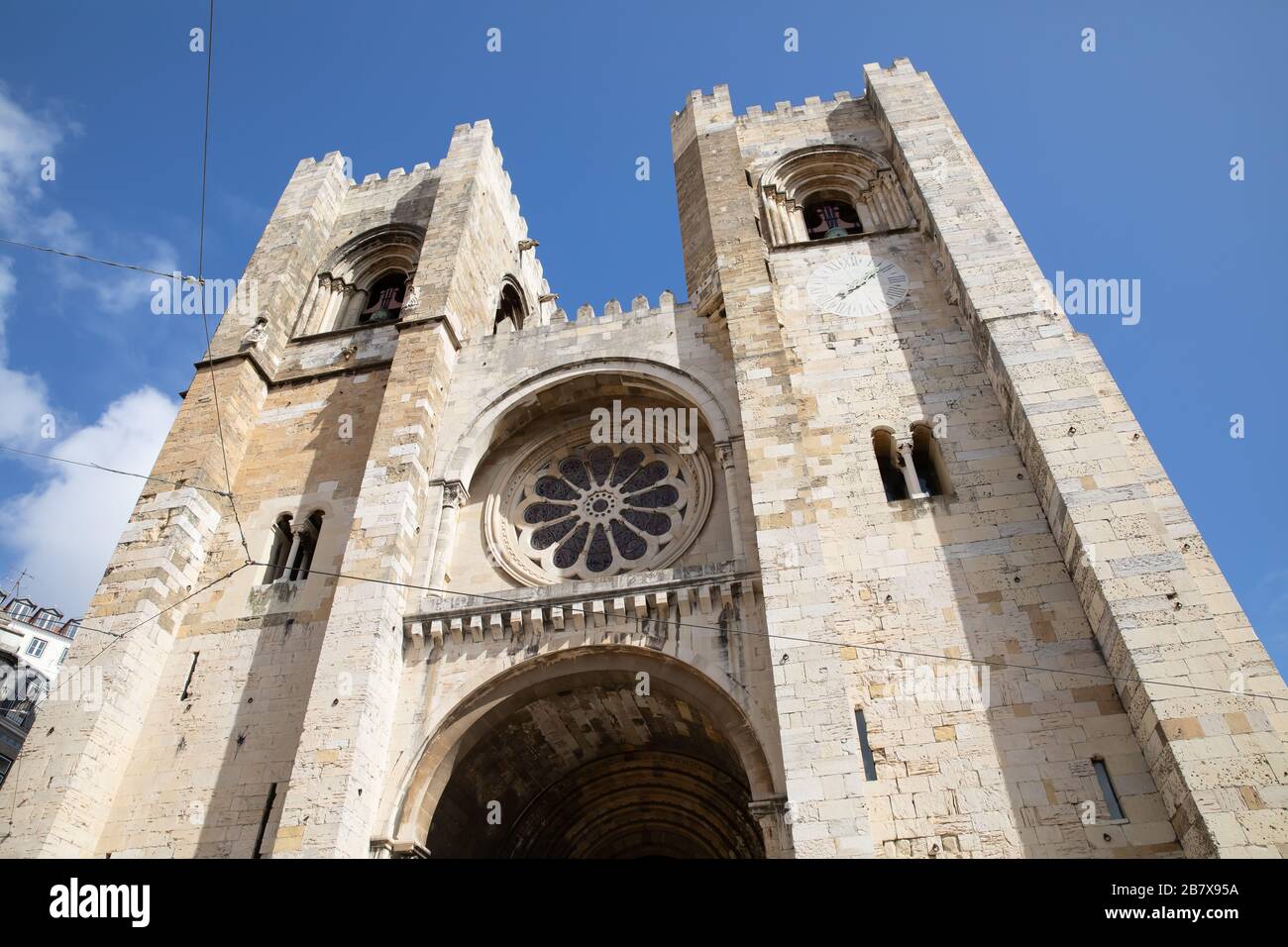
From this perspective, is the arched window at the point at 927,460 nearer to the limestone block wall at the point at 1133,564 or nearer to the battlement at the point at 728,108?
the limestone block wall at the point at 1133,564

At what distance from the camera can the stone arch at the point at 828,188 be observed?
→ 566 inches

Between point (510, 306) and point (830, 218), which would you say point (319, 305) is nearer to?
point (510, 306)

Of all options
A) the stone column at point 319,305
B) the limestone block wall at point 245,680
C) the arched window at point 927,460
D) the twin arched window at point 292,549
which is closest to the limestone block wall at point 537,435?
the limestone block wall at point 245,680

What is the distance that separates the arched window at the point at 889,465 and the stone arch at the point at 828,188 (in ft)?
15.5

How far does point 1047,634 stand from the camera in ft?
27.4

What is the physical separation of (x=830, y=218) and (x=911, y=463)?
690 cm

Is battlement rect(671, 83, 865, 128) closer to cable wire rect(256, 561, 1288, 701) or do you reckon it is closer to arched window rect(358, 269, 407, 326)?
arched window rect(358, 269, 407, 326)

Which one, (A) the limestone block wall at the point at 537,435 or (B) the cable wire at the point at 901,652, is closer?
(B) the cable wire at the point at 901,652

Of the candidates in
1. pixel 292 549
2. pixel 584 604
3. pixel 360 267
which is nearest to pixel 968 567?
pixel 584 604

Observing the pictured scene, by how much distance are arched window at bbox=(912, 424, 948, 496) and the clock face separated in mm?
2252

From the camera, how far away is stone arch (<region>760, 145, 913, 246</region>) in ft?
47.2
